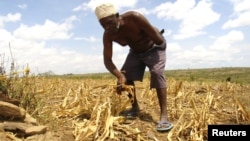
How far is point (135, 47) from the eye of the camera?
5.04 m

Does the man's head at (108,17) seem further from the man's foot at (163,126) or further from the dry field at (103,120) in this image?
the man's foot at (163,126)

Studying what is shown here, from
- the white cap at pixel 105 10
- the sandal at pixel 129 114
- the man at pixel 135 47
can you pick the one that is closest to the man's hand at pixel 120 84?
the man at pixel 135 47

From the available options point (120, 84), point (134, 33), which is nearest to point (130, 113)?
point (120, 84)

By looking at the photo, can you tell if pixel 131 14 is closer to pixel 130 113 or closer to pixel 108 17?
pixel 108 17

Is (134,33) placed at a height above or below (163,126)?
above

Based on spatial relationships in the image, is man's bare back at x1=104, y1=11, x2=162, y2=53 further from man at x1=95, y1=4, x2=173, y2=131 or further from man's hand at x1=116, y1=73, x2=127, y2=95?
man's hand at x1=116, y1=73, x2=127, y2=95

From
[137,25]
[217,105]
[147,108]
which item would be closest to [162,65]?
[137,25]

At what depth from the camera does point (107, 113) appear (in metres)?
4.34

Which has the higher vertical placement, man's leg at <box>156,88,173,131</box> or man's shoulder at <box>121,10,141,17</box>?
man's shoulder at <box>121,10,141,17</box>

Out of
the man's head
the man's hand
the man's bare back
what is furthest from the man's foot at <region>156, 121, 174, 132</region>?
the man's head

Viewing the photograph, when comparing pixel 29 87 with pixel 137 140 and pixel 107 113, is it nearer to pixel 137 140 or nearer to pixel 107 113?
pixel 107 113

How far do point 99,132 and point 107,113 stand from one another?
0.25m

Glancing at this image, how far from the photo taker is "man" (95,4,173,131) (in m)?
4.56

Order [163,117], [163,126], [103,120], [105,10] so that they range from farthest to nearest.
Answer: [163,117] < [163,126] < [105,10] < [103,120]
